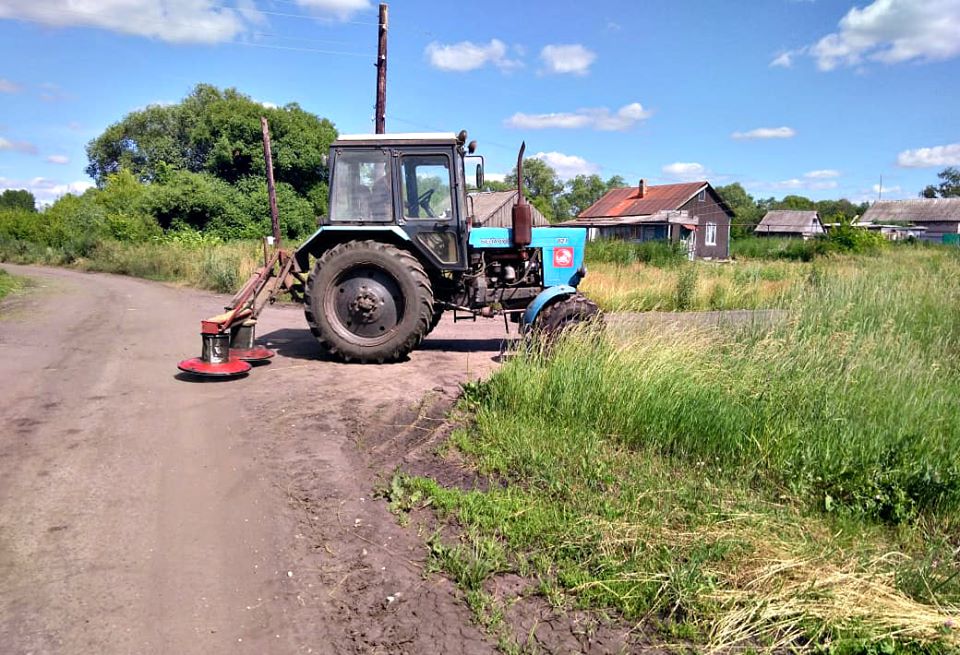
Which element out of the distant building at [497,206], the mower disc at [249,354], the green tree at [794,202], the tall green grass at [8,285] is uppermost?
the green tree at [794,202]

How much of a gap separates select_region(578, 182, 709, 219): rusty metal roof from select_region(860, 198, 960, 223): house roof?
3442 cm

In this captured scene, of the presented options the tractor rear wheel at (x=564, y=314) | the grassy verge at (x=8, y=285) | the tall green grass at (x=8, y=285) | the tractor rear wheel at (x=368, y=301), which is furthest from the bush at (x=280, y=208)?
the tractor rear wheel at (x=564, y=314)

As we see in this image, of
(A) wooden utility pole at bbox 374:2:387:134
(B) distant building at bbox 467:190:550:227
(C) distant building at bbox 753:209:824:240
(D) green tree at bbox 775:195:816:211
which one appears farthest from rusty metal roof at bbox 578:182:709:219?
(D) green tree at bbox 775:195:816:211

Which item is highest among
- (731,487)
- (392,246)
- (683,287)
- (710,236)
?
(710,236)

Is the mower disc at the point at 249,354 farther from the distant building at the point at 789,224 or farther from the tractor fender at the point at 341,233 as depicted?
the distant building at the point at 789,224

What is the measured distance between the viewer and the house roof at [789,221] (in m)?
62.7

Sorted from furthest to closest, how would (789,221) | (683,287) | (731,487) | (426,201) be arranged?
(789,221), (683,287), (426,201), (731,487)

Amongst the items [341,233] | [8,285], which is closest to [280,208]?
[8,285]

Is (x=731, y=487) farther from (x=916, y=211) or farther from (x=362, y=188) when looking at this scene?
(x=916, y=211)

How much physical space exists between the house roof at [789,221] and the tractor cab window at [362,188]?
62.0 metres

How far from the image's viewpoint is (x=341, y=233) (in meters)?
8.73

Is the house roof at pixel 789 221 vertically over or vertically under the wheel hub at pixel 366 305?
over

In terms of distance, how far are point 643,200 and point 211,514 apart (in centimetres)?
4670

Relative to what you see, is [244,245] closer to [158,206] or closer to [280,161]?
[158,206]
